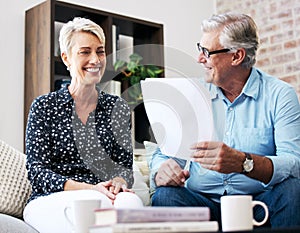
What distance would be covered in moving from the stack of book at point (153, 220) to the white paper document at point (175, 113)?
2.89ft

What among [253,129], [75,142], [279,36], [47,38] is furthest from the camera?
[279,36]

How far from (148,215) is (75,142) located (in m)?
1.08

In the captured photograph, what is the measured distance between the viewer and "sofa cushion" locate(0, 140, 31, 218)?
209cm

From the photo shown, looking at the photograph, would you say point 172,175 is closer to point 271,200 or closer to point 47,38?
point 271,200

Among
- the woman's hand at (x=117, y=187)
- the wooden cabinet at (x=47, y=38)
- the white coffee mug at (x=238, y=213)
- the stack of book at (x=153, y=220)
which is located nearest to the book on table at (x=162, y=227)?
the stack of book at (x=153, y=220)

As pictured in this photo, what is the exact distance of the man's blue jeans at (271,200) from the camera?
1816 mm

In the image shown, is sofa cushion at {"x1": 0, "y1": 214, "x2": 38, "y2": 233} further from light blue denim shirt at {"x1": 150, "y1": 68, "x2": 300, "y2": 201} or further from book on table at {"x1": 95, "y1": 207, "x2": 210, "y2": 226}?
book on table at {"x1": 95, "y1": 207, "x2": 210, "y2": 226}

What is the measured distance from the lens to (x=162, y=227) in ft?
3.50

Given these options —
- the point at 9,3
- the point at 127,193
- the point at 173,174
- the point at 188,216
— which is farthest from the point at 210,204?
the point at 9,3

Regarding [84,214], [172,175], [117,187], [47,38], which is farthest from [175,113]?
[47,38]

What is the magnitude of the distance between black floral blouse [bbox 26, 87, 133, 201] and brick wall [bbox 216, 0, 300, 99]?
84.0 inches

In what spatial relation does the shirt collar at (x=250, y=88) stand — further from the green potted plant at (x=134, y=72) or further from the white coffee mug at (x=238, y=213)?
the white coffee mug at (x=238, y=213)

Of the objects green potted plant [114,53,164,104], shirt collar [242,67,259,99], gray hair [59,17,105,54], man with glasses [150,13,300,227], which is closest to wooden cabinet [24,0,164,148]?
gray hair [59,17,105,54]

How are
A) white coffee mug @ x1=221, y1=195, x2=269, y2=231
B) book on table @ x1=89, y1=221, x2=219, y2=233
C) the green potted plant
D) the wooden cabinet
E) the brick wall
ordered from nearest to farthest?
book on table @ x1=89, y1=221, x2=219, y2=233 < white coffee mug @ x1=221, y1=195, x2=269, y2=231 < the green potted plant < the wooden cabinet < the brick wall
